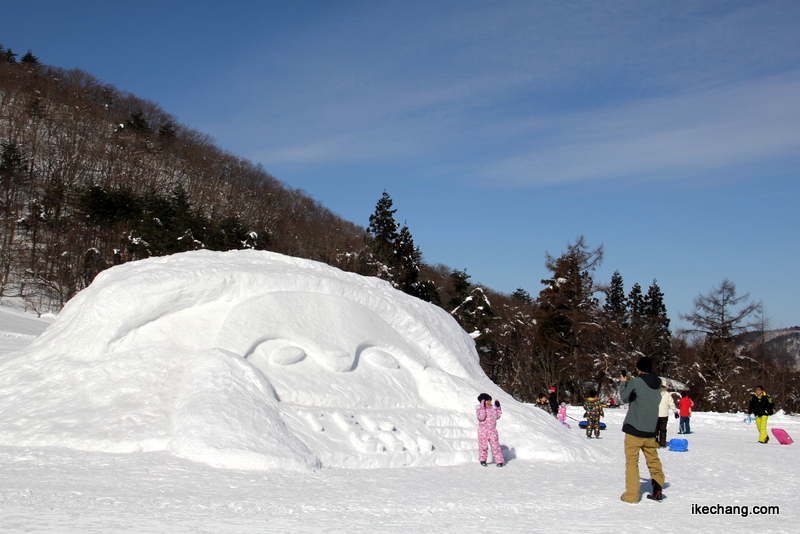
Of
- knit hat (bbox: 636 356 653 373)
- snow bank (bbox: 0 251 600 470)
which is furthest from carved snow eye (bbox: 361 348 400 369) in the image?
knit hat (bbox: 636 356 653 373)

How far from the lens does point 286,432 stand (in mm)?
9414

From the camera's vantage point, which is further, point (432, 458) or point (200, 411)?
point (432, 458)

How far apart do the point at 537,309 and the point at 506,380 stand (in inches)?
237

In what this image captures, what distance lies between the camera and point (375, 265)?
129 ft

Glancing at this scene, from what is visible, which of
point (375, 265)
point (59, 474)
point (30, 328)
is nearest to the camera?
point (59, 474)

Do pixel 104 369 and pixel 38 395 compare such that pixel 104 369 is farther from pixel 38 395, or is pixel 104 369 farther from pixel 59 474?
pixel 59 474

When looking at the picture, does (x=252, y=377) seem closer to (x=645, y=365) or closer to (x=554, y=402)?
(x=645, y=365)

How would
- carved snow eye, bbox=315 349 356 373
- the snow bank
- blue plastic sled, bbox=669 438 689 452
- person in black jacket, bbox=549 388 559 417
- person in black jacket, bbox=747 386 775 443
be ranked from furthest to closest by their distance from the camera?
person in black jacket, bbox=549 388 559 417, person in black jacket, bbox=747 386 775 443, blue plastic sled, bbox=669 438 689 452, carved snow eye, bbox=315 349 356 373, the snow bank

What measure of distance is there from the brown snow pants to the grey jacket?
89 millimetres

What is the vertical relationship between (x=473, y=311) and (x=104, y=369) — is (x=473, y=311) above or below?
above

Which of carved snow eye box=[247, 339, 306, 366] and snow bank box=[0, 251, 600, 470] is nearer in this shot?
snow bank box=[0, 251, 600, 470]

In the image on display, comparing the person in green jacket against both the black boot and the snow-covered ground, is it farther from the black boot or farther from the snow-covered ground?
the snow-covered ground

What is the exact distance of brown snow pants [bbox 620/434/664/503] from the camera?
24.2ft

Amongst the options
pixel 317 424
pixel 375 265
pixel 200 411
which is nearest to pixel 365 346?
pixel 317 424
